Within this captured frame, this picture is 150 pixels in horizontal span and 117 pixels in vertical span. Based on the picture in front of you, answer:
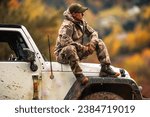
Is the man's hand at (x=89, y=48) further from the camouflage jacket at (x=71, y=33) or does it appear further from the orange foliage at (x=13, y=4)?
the orange foliage at (x=13, y=4)

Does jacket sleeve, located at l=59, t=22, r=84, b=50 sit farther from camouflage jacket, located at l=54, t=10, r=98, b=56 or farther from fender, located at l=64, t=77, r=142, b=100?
fender, located at l=64, t=77, r=142, b=100

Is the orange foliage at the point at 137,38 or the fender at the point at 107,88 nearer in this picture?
the fender at the point at 107,88

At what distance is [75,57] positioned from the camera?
31.9ft

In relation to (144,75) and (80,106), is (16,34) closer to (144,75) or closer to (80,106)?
(80,106)

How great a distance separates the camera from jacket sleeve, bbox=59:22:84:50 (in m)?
9.83

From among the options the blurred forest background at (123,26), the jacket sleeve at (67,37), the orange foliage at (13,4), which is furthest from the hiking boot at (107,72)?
the blurred forest background at (123,26)

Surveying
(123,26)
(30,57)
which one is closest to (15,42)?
(30,57)

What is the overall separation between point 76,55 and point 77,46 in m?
0.15

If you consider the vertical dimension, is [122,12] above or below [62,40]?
above

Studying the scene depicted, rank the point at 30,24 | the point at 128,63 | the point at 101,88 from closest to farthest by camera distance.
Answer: the point at 101,88
the point at 30,24
the point at 128,63

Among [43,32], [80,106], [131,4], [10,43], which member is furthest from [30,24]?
[131,4]

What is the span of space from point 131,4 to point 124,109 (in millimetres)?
21471

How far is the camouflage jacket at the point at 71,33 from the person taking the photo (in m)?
9.85

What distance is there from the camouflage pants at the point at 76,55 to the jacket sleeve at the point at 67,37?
0.18ft
